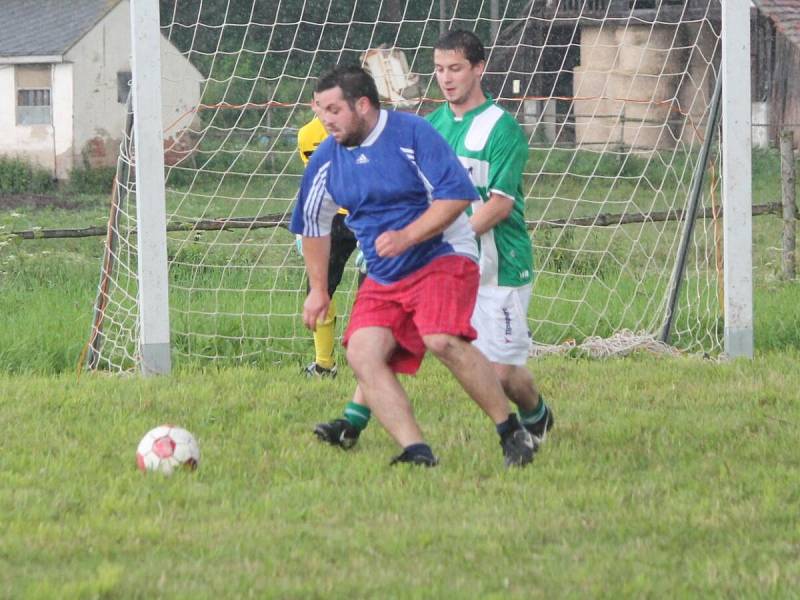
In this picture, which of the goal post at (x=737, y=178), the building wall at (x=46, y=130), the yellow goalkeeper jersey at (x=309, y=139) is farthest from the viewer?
the building wall at (x=46, y=130)

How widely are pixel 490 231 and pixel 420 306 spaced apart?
692mm

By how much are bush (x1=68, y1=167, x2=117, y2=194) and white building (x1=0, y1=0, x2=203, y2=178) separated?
47 centimetres

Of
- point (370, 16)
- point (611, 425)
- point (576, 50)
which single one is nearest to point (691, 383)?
point (611, 425)

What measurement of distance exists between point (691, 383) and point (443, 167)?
2.91 metres

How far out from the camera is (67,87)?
3619cm

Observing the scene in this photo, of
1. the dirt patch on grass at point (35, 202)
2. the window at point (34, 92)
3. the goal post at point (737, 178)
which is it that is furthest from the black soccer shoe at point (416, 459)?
the window at point (34, 92)

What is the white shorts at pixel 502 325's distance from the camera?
20.5 feet

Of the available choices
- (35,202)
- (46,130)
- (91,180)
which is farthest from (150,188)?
(46,130)

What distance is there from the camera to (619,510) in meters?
5.05

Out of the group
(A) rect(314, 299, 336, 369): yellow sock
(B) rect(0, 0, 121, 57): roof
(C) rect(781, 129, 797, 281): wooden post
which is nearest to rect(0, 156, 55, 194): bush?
(B) rect(0, 0, 121, 57): roof

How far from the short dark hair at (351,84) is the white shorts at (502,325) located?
1112 mm

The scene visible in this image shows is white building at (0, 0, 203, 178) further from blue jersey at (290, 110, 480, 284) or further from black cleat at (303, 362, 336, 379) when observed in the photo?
blue jersey at (290, 110, 480, 284)

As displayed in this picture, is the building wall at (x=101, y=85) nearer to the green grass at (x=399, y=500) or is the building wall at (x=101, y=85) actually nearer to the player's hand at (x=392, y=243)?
the green grass at (x=399, y=500)

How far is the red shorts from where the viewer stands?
18.8 ft
